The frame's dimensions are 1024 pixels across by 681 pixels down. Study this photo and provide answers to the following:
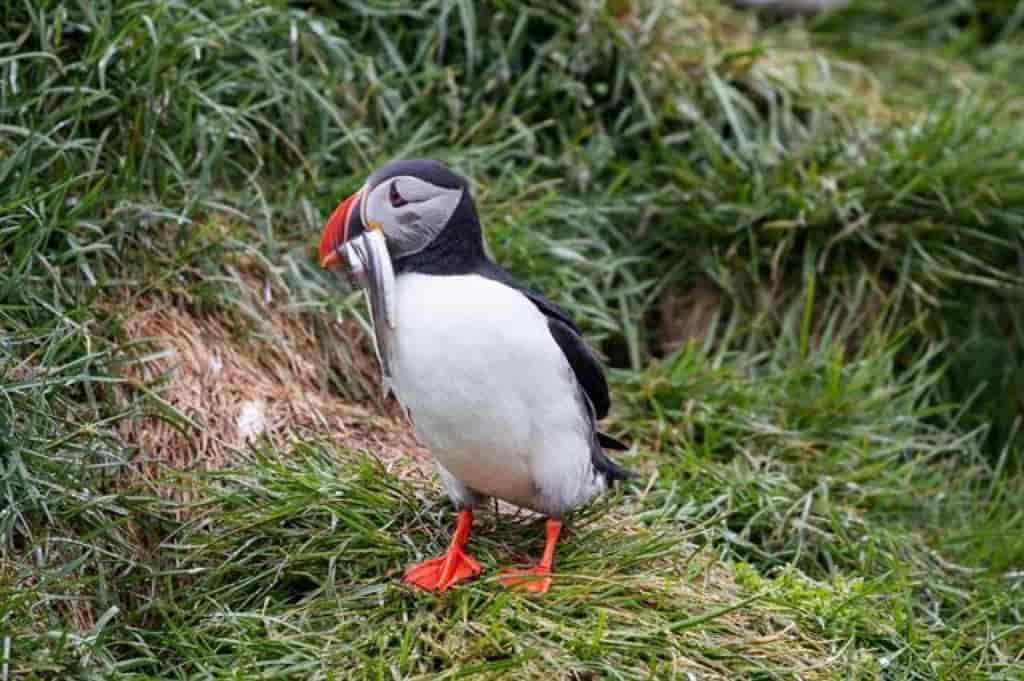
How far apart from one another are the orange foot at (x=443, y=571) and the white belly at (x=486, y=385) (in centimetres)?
17

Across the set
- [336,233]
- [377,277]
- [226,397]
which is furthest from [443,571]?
[226,397]

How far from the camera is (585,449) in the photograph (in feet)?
11.5

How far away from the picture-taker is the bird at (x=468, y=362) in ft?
10.5

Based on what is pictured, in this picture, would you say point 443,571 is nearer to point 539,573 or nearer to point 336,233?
point 539,573

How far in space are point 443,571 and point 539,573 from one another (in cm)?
22

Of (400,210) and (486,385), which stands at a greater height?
(400,210)

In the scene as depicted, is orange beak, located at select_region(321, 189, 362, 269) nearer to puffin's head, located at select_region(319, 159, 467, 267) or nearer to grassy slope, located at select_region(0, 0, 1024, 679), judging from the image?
puffin's head, located at select_region(319, 159, 467, 267)

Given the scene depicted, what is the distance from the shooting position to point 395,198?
330 centimetres

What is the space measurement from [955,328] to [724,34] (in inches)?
58.2

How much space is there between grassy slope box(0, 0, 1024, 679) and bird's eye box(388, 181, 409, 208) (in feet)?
2.66

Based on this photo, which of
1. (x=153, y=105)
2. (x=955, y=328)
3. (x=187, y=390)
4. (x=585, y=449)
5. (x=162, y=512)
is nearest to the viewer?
(x=585, y=449)

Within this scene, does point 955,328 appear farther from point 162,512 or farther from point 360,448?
point 162,512

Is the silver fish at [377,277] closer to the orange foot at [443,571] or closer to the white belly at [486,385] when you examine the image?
the white belly at [486,385]

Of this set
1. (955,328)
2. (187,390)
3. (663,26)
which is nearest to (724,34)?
(663,26)
